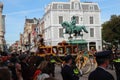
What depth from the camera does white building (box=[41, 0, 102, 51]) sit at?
274ft

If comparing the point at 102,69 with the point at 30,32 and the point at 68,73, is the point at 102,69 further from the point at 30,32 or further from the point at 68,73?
the point at 30,32

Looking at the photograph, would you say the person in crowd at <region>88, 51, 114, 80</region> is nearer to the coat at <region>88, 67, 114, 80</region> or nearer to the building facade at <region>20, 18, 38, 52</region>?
the coat at <region>88, 67, 114, 80</region>

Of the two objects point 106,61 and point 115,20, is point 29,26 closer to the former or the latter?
point 115,20

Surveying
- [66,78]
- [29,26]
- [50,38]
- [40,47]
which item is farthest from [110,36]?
[66,78]

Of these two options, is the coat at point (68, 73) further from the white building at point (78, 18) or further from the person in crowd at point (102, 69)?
the white building at point (78, 18)

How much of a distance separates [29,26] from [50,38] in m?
68.8

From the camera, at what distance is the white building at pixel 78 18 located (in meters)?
83.5

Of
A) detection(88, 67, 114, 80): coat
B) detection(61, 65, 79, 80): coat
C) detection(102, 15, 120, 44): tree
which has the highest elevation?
detection(102, 15, 120, 44): tree

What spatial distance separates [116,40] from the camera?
88.1 metres

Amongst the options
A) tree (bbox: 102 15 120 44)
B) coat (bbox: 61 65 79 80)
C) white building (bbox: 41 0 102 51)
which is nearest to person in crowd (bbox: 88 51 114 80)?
coat (bbox: 61 65 79 80)

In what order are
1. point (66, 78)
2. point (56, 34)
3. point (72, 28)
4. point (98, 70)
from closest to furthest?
point (98, 70) → point (66, 78) → point (72, 28) → point (56, 34)

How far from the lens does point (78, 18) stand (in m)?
85.7

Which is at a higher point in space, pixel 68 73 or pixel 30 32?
pixel 30 32

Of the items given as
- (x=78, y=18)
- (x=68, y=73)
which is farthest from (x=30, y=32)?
(x=68, y=73)
